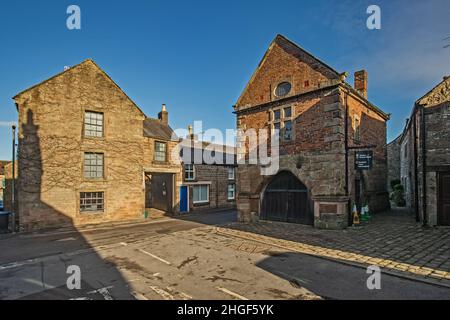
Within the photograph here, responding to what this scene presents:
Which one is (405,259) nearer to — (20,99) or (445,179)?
(445,179)

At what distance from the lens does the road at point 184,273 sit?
18.3 ft

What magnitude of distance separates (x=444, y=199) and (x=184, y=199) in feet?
58.1

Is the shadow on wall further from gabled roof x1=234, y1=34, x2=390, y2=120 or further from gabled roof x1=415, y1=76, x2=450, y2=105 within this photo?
gabled roof x1=415, y1=76, x2=450, y2=105

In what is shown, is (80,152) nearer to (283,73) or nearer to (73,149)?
(73,149)

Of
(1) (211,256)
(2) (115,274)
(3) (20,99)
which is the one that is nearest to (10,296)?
(2) (115,274)

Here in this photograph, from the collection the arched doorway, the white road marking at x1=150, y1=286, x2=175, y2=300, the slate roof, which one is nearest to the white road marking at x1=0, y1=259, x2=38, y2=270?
the white road marking at x1=150, y1=286, x2=175, y2=300

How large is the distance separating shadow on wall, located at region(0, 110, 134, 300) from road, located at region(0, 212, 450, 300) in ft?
0.09

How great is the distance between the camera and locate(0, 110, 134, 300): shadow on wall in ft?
19.3

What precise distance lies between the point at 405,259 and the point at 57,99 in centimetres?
1950

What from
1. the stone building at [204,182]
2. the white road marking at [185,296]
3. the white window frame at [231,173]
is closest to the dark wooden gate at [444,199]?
the white road marking at [185,296]

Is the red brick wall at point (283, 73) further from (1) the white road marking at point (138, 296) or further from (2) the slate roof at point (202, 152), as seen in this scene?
(1) the white road marking at point (138, 296)

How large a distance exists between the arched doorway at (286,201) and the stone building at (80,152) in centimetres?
988

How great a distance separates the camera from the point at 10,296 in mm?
5699

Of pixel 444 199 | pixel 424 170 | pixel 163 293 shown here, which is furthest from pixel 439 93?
pixel 163 293
